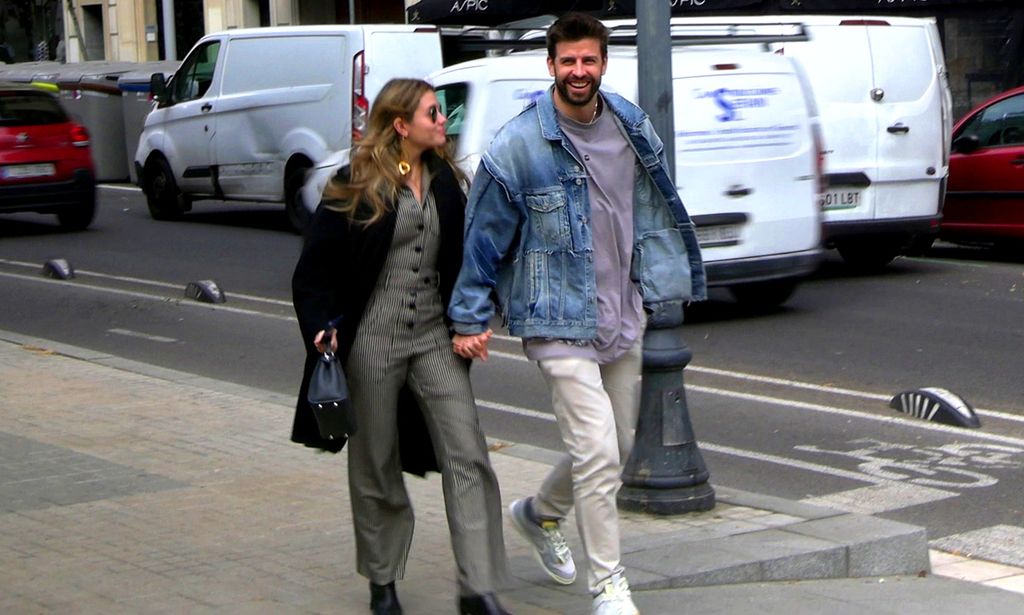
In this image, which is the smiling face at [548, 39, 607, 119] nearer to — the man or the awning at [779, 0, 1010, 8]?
the man

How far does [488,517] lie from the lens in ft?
16.7

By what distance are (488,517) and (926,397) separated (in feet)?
14.3

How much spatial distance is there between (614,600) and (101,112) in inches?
921

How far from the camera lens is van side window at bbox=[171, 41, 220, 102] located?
20328mm

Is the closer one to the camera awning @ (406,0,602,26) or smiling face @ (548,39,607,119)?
smiling face @ (548,39,607,119)

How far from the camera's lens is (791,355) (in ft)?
35.7

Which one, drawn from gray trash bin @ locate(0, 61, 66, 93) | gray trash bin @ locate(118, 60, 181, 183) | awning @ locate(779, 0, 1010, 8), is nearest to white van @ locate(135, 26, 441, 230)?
gray trash bin @ locate(118, 60, 181, 183)

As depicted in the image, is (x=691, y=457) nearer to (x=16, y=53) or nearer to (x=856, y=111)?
(x=856, y=111)

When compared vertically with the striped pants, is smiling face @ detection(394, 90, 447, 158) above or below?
above

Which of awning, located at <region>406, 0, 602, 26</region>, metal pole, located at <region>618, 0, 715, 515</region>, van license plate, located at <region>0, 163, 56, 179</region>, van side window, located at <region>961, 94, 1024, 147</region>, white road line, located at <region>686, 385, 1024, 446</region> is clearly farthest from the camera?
awning, located at <region>406, 0, 602, 26</region>

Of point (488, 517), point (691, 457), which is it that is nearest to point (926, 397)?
point (691, 457)

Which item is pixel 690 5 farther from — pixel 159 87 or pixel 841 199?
pixel 841 199

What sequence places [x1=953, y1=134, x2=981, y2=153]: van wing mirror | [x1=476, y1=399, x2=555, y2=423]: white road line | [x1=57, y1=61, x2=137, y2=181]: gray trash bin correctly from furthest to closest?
[x1=57, y1=61, x2=137, y2=181]: gray trash bin
[x1=953, y1=134, x2=981, y2=153]: van wing mirror
[x1=476, y1=399, x2=555, y2=423]: white road line

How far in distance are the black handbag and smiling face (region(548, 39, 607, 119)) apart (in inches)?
41.0
